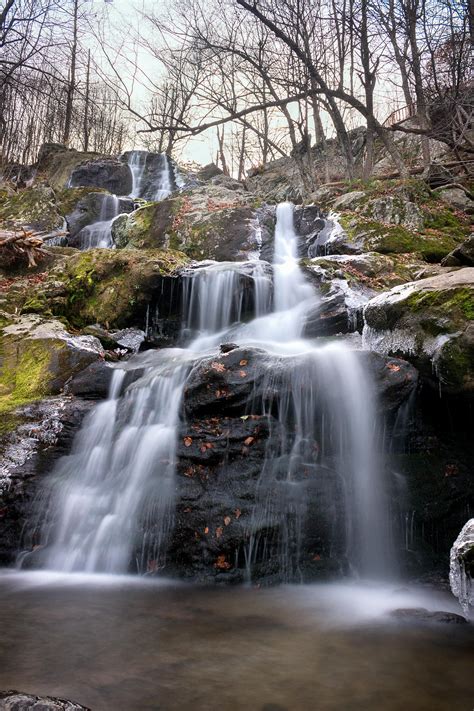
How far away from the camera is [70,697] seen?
93.5 inches

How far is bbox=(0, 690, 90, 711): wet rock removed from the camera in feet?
6.61

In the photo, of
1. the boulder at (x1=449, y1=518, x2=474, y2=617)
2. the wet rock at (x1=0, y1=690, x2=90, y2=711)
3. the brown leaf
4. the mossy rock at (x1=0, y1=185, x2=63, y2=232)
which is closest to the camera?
the wet rock at (x1=0, y1=690, x2=90, y2=711)

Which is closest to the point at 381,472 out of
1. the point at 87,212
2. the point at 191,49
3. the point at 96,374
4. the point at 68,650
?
the point at 68,650

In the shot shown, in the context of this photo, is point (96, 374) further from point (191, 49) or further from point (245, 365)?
point (191, 49)

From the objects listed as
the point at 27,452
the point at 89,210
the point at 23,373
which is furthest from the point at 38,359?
the point at 89,210

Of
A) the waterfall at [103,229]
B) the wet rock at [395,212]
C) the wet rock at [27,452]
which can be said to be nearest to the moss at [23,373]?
the wet rock at [27,452]

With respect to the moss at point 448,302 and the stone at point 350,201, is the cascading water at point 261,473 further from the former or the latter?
the stone at point 350,201

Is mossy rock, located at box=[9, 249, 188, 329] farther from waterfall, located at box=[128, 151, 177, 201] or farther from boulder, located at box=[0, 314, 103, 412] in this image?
waterfall, located at box=[128, 151, 177, 201]

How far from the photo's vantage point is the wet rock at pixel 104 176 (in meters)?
20.3

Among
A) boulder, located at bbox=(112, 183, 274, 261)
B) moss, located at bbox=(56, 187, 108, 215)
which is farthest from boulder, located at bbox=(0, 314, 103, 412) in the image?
moss, located at bbox=(56, 187, 108, 215)

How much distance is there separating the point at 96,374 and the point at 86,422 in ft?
2.87

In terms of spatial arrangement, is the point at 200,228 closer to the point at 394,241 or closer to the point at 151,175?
the point at 394,241

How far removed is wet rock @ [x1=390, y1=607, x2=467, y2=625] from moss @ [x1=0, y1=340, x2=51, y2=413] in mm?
4945

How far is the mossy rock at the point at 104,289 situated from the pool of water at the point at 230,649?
522 centimetres
